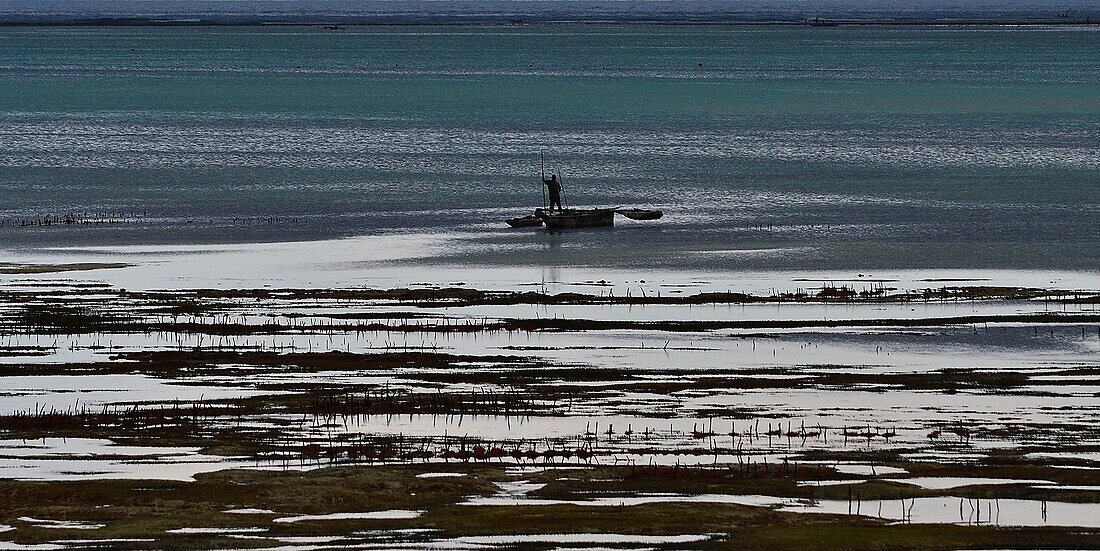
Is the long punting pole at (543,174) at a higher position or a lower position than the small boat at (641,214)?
higher

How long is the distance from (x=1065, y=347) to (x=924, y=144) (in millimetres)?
40954

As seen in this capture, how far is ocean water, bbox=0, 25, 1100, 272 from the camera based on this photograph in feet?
115

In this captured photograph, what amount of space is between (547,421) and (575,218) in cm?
2092

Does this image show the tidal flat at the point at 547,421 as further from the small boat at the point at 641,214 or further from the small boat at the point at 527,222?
the small boat at the point at 641,214

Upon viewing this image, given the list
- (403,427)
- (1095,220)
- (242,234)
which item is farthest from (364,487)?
(1095,220)

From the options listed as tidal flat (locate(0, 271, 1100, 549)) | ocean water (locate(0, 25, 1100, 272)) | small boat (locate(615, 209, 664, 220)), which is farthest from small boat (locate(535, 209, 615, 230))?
tidal flat (locate(0, 271, 1100, 549))

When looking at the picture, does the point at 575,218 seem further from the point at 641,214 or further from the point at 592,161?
the point at 592,161

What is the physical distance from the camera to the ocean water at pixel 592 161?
1385 inches

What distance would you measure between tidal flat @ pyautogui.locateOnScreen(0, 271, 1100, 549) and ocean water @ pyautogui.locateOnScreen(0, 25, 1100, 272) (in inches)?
318

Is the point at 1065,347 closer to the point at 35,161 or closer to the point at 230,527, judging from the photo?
the point at 230,527

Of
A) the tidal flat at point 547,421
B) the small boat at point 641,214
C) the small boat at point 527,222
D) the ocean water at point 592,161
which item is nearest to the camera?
the tidal flat at point 547,421

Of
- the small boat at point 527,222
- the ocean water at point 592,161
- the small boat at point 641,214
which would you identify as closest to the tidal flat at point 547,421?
the ocean water at point 592,161

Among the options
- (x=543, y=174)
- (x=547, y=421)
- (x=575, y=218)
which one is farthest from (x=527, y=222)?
(x=547, y=421)

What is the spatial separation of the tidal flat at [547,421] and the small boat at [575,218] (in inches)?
425
